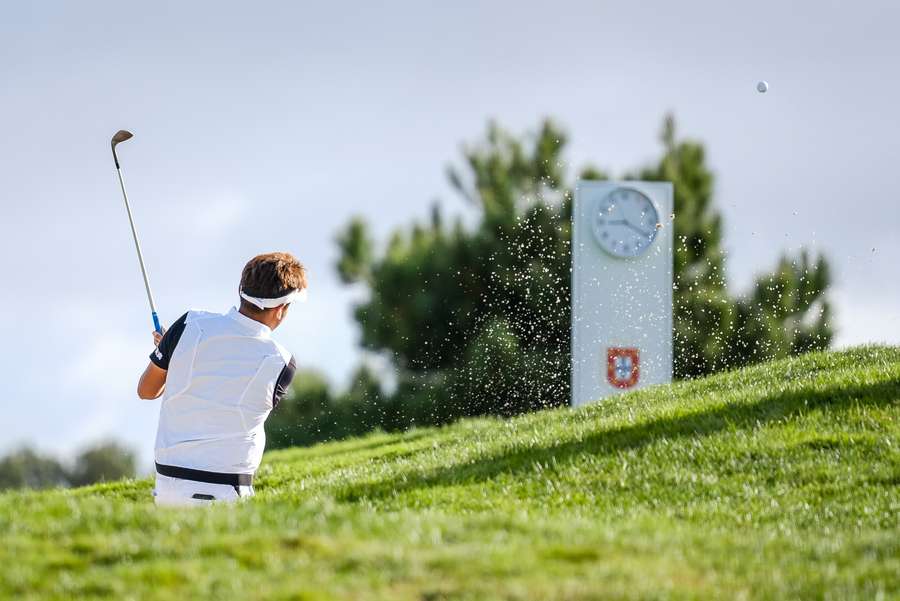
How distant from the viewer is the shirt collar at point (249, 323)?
6.32m

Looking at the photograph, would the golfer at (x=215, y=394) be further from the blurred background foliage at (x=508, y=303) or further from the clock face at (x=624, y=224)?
the blurred background foliage at (x=508, y=303)

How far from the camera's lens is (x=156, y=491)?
6.41 metres

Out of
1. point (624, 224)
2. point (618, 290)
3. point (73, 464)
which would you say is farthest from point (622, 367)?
point (73, 464)

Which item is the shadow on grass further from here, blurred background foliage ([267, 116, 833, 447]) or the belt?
blurred background foliage ([267, 116, 833, 447])

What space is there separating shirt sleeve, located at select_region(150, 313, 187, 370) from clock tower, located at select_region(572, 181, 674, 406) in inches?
511

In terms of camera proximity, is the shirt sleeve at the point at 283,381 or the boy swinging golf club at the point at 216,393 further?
the shirt sleeve at the point at 283,381

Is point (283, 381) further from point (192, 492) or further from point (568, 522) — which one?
point (568, 522)

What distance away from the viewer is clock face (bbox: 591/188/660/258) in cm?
1908

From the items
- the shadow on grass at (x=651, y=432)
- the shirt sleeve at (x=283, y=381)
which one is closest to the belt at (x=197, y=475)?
the shirt sleeve at (x=283, y=381)

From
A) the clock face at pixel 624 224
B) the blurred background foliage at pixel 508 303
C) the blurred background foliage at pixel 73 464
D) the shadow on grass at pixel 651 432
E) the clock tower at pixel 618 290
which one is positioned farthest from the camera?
the blurred background foliage at pixel 73 464

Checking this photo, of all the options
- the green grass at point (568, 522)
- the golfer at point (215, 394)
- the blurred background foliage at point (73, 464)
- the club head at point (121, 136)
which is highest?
the club head at point (121, 136)

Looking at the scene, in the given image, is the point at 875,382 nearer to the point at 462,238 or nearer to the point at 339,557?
the point at 339,557

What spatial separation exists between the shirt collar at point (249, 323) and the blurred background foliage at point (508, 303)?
1889 centimetres

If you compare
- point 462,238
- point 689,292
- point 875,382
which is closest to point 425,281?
point 462,238
